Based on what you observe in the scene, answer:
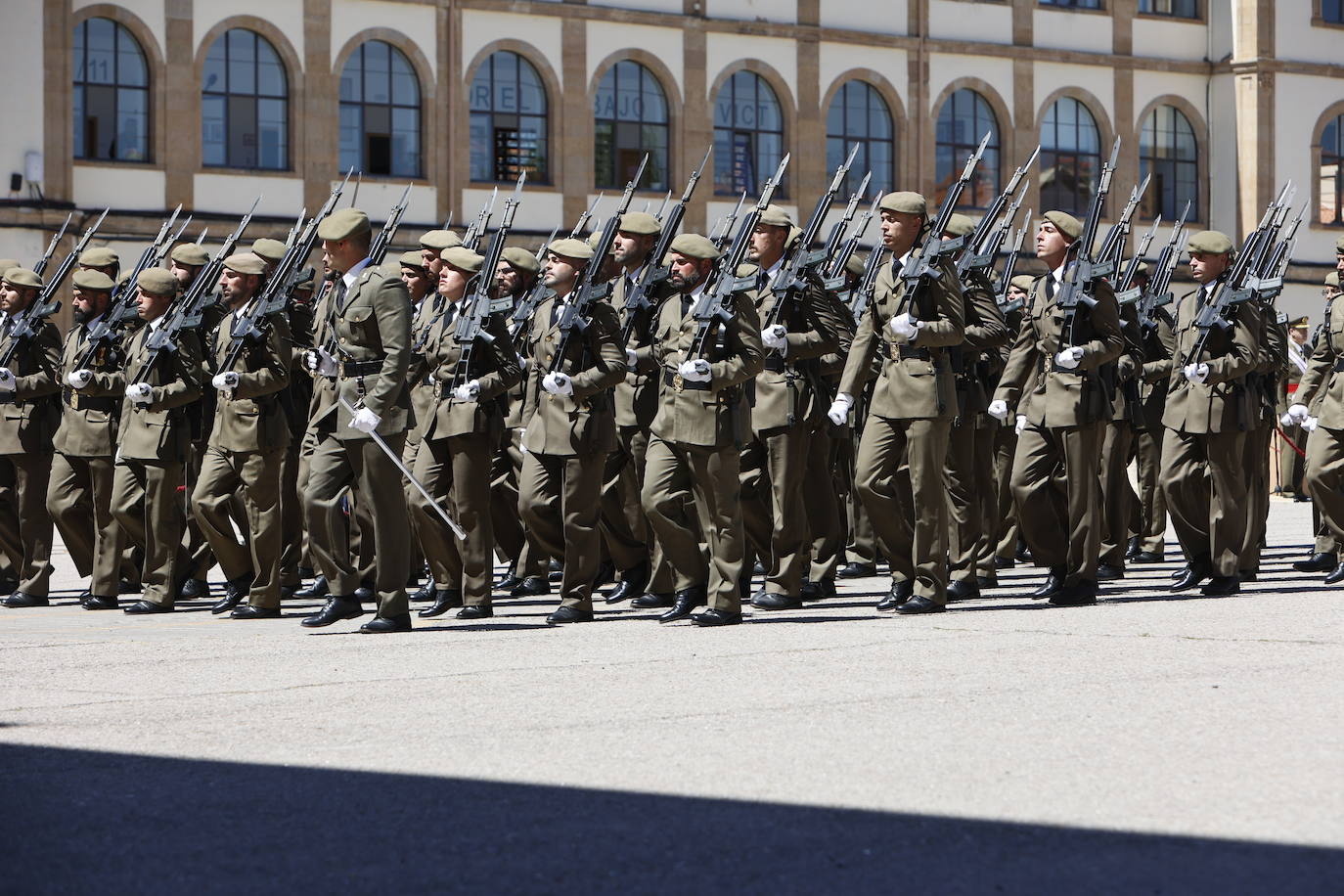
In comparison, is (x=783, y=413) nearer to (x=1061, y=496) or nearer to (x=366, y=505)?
(x=1061, y=496)

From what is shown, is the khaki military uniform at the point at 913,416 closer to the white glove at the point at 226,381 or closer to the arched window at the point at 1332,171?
the white glove at the point at 226,381

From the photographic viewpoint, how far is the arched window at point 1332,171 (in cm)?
4228

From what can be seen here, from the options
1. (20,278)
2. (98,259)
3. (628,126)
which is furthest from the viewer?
(628,126)

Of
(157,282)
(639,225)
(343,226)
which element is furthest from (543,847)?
(157,282)

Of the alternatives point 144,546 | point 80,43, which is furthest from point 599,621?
point 80,43

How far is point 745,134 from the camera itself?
123 feet

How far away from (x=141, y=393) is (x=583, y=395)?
256cm

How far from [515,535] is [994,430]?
329 cm

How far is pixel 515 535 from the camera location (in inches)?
518

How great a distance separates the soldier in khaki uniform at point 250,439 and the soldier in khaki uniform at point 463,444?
782 mm

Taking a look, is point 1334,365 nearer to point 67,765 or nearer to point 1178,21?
point 67,765

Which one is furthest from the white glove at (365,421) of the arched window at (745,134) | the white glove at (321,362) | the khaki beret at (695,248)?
the arched window at (745,134)

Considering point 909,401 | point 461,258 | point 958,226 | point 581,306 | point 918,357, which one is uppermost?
point 958,226

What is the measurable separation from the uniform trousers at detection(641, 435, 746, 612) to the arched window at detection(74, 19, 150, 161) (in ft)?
78.0
